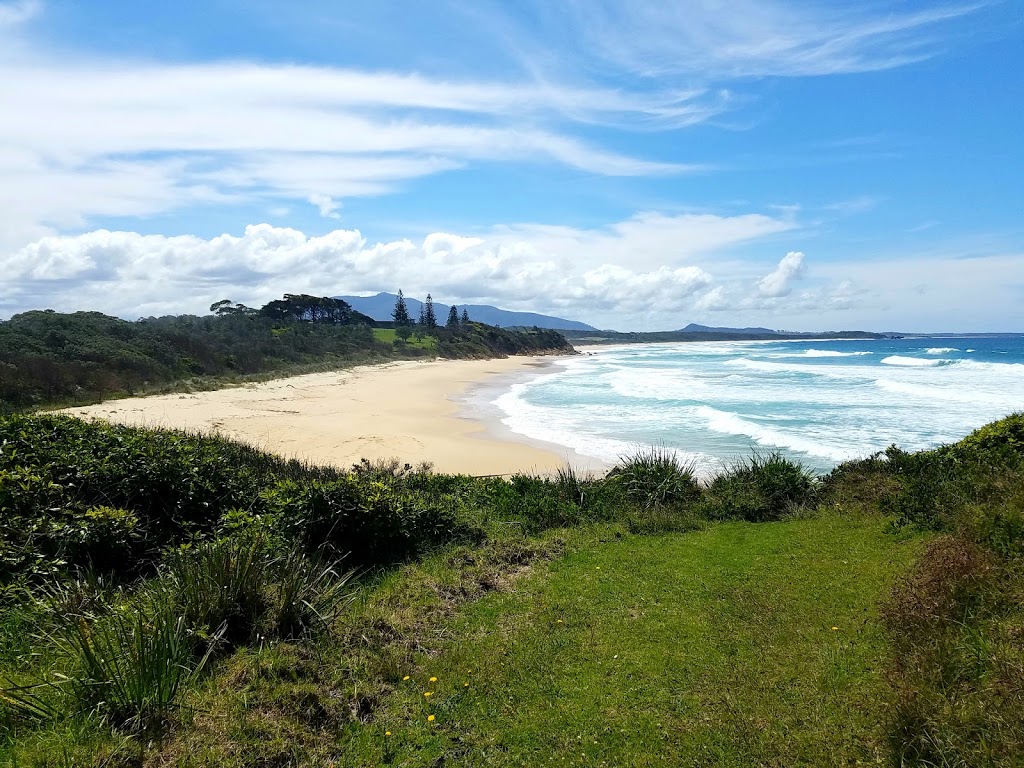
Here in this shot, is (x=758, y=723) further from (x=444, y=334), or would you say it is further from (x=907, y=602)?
(x=444, y=334)

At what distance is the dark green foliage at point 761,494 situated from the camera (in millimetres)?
9211

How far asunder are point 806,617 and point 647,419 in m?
18.3

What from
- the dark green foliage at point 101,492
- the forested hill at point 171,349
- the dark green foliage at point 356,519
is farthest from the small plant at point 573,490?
the forested hill at point 171,349

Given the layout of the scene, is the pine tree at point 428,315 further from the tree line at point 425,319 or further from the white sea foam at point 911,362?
the white sea foam at point 911,362

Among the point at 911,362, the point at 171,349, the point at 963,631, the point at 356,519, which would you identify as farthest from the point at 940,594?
the point at 911,362

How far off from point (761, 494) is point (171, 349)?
37194 mm

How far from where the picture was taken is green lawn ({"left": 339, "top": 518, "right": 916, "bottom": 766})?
367 centimetres

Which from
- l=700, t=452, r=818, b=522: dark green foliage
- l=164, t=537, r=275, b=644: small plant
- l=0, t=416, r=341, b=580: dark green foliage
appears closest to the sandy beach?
l=700, t=452, r=818, b=522: dark green foliage

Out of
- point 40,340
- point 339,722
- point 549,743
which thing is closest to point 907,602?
point 549,743

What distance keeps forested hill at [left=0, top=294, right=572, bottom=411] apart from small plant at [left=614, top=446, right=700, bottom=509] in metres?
19.4

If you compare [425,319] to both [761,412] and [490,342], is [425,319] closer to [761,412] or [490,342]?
[490,342]

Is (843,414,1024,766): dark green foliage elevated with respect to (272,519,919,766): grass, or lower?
elevated

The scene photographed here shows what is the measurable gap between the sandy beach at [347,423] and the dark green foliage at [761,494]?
588 cm

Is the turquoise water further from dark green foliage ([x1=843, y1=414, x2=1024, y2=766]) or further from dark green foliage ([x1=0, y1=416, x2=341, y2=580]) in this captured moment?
dark green foliage ([x1=0, y1=416, x2=341, y2=580])
